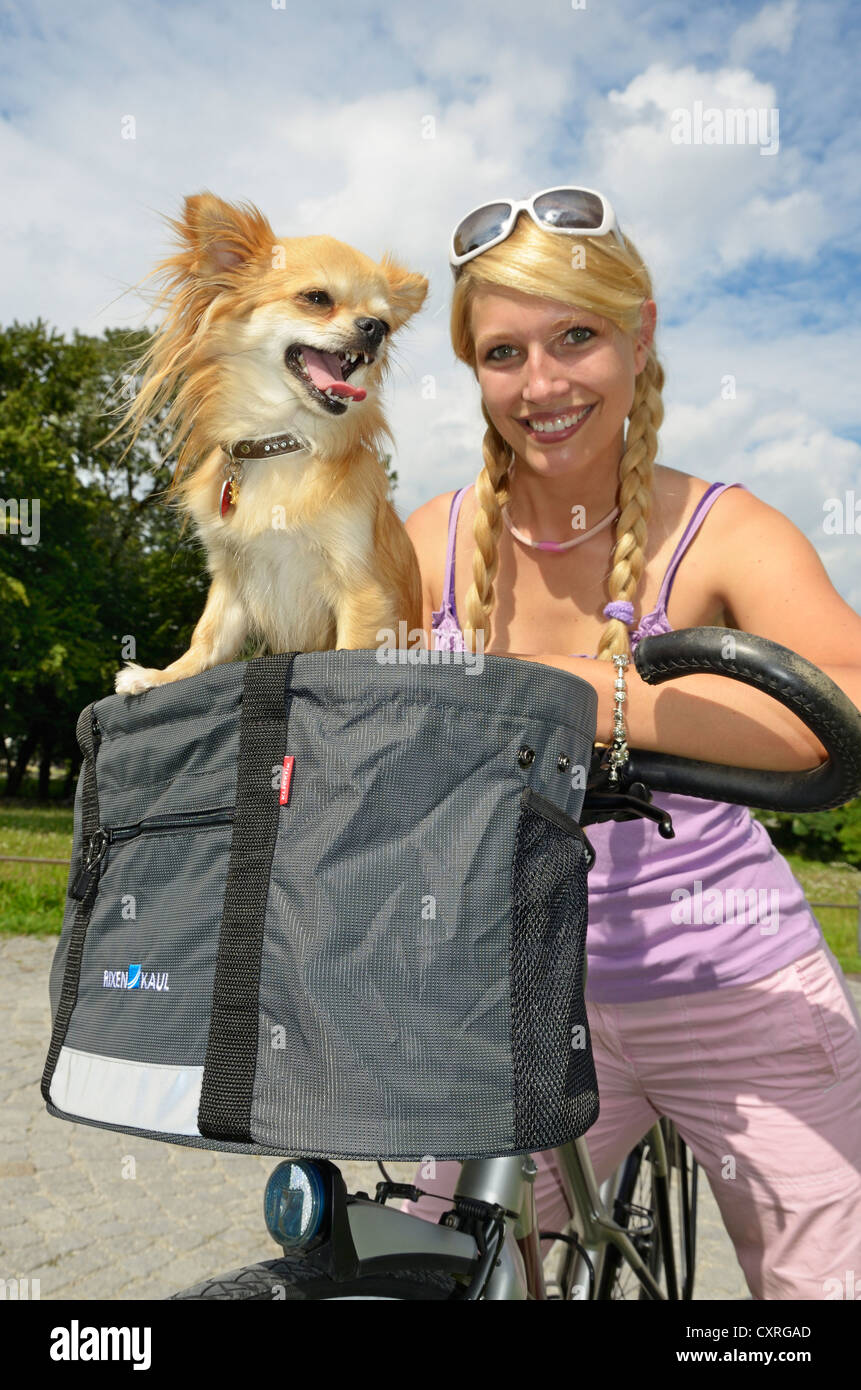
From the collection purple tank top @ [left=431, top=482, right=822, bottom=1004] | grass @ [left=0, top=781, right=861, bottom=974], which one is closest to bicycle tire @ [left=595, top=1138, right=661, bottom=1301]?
purple tank top @ [left=431, top=482, right=822, bottom=1004]

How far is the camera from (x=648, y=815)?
5.75 feet

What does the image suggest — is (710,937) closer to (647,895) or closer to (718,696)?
(647,895)

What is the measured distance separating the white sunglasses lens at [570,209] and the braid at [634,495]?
379 mm

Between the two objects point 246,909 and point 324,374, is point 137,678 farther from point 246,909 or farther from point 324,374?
point 246,909

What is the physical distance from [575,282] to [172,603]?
3338 cm

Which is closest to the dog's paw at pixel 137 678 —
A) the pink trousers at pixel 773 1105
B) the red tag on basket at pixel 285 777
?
the red tag on basket at pixel 285 777

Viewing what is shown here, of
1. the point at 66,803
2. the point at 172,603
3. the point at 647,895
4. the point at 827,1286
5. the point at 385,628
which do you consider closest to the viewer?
the point at 827,1286

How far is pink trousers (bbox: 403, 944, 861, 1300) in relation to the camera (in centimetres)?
210

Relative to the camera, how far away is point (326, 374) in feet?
9.43

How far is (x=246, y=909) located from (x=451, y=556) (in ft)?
4.76

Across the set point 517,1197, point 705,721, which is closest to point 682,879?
point 705,721

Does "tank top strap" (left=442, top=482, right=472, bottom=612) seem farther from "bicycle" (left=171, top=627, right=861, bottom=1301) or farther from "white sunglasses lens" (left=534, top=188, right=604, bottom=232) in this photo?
"bicycle" (left=171, top=627, right=861, bottom=1301)

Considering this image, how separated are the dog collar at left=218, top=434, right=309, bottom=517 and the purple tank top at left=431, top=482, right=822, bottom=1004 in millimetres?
769
